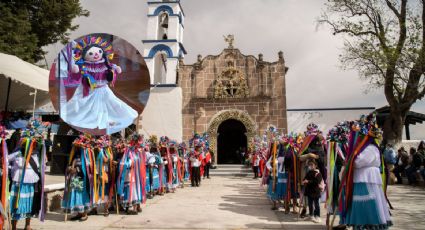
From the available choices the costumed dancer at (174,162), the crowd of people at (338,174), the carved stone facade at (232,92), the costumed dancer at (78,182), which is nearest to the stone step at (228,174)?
the carved stone facade at (232,92)

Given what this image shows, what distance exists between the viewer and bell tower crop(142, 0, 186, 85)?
889 inches

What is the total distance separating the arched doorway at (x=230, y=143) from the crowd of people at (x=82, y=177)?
14.1 meters

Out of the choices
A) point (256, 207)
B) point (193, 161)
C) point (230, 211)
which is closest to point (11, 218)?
point (230, 211)

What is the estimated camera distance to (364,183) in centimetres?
500

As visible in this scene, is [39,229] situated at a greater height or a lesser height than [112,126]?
lesser

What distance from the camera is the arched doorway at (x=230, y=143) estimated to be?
24.3 m

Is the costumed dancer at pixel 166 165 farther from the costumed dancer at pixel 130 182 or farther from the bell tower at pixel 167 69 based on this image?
the bell tower at pixel 167 69

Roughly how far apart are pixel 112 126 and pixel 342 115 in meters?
18.4

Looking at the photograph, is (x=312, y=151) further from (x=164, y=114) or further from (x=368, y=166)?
(x=164, y=114)

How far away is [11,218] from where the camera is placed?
212 inches

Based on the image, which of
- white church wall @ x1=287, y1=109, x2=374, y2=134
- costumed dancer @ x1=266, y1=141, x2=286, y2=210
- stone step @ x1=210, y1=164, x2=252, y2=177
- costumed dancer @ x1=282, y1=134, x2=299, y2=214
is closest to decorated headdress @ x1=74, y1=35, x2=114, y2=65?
costumed dancer @ x1=266, y1=141, x2=286, y2=210

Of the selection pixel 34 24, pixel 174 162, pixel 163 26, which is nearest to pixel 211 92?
pixel 163 26

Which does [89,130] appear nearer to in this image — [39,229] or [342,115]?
[39,229]

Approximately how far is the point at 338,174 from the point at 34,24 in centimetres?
1671
